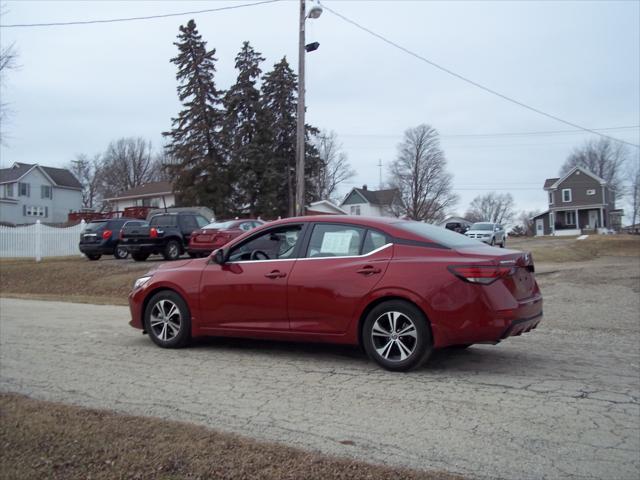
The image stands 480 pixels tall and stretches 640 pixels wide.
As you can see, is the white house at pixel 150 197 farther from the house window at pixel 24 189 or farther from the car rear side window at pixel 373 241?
the car rear side window at pixel 373 241

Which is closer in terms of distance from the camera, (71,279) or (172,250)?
(71,279)

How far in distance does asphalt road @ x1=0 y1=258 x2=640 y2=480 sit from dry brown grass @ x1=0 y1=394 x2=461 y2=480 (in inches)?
10.3

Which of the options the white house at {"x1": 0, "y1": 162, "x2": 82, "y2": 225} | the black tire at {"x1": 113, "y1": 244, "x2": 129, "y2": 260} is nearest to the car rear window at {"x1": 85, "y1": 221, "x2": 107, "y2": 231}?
the black tire at {"x1": 113, "y1": 244, "x2": 129, "y2": 260}

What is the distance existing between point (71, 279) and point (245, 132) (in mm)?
24777

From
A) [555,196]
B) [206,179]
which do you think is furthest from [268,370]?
[555,196]

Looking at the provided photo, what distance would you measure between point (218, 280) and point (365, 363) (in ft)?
6.40

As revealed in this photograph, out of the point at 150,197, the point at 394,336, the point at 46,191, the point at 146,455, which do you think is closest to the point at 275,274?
the point at 394,336

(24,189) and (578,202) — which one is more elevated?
(24,189)

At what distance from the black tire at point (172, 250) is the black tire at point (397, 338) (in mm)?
15196

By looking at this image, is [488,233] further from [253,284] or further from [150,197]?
[150,197]

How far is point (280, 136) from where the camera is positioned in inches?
1679

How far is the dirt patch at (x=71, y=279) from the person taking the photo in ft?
55.4

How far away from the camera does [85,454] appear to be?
3.80 meters

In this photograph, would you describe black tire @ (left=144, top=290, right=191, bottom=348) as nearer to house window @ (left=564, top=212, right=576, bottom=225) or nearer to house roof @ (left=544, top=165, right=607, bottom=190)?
house roof @ (left=544, top=165, right=607, bottom=190)
